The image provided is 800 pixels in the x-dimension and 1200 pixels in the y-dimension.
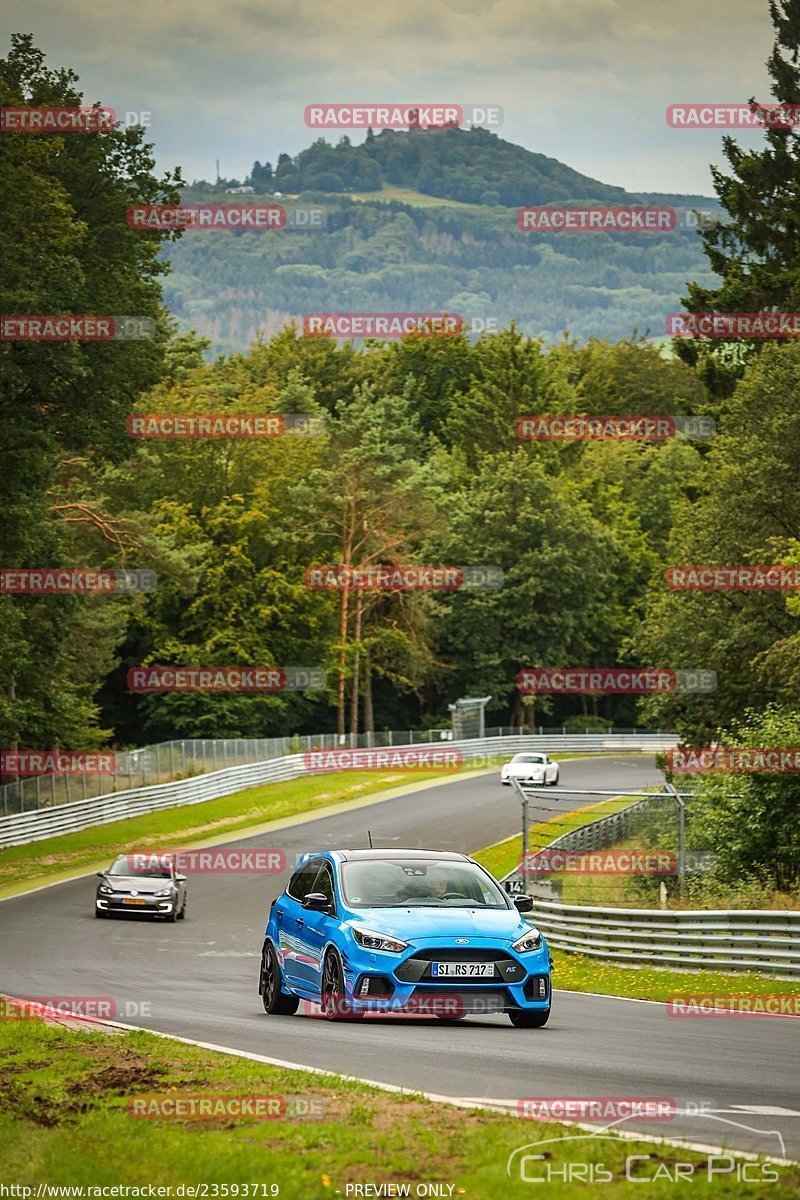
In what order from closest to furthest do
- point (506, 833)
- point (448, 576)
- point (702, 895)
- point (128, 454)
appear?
point (702, 895) → point (128, 454) → point (506, 833) → point (448, 576)

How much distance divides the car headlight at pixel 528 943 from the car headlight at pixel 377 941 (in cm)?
98

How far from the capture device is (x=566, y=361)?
128750 millimetres

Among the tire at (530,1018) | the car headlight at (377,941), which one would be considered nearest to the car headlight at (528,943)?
the tire at (530,1018)

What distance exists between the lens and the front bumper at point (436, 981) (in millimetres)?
14352

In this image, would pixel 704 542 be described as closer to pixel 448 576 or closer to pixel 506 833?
pixel 506 833

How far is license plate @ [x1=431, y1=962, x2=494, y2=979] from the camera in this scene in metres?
14.4

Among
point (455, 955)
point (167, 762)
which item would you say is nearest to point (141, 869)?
point (455, 955)

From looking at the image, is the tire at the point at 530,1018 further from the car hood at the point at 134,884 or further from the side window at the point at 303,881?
the car hood at the point at 134,884

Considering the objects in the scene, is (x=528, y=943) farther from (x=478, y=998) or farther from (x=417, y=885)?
(x=417, y=885)

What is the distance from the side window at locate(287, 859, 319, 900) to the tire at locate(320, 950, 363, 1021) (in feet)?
4.14

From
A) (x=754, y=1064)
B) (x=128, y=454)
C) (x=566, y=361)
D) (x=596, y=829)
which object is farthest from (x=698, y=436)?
(x=566, y=361)

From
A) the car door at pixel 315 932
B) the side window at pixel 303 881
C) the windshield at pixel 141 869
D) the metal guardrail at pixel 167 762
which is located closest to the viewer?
the car door at pixel 315 932

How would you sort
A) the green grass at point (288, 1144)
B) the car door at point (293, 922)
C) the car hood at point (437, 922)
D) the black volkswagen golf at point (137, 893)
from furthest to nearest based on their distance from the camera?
the black volkswagen golf at point (137, 893) < the car door at point (293, 922) < the car hood at point (437, 922) < the green grass at point (288, 1144)

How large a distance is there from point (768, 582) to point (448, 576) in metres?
51.5
